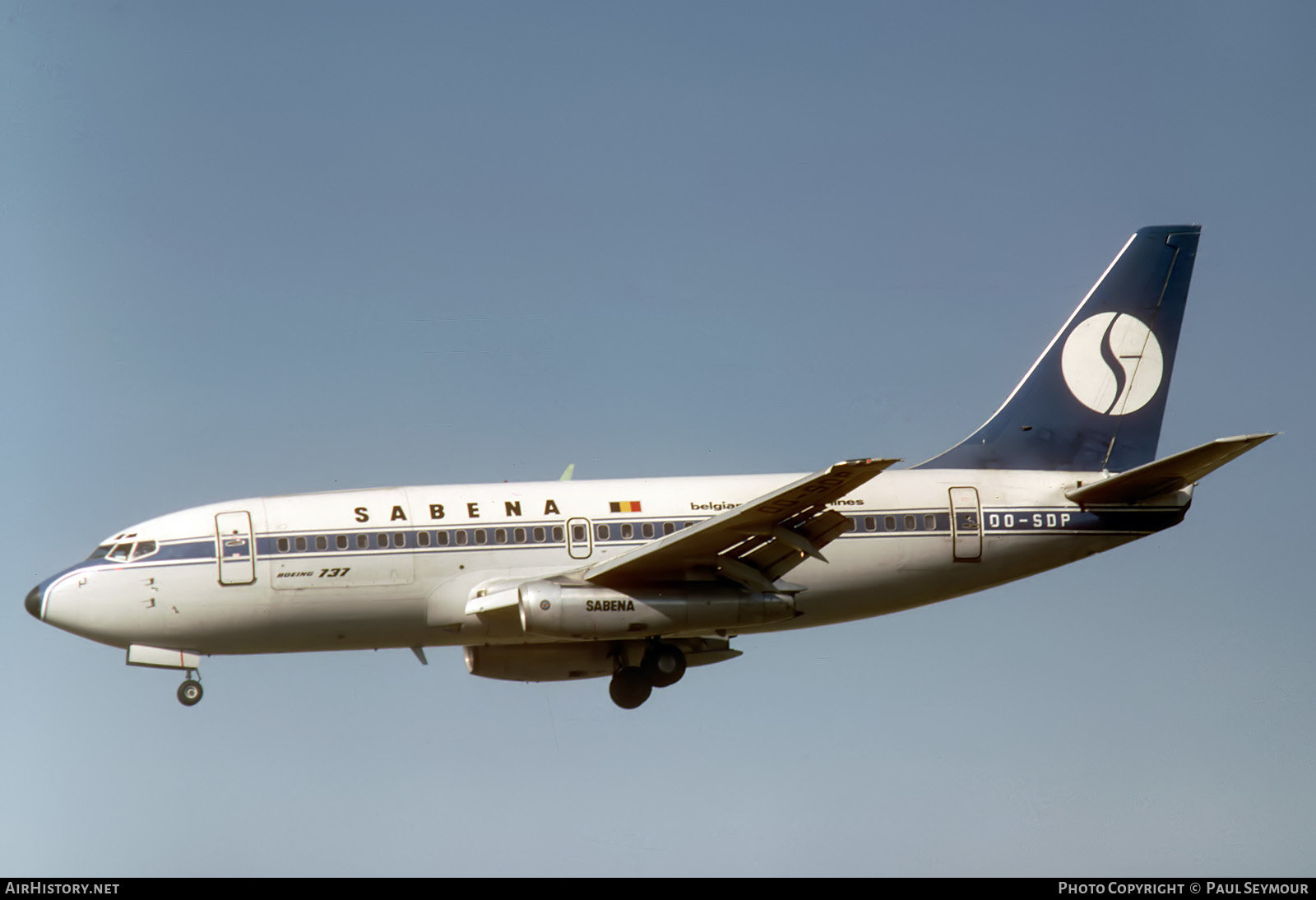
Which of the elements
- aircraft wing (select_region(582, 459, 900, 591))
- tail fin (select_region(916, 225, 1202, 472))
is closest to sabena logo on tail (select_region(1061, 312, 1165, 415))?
tail fin (select_region(916, 225, 1202, 472))

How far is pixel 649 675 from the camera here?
34.6 meters

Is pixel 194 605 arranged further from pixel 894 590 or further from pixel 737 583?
pixel 894 590

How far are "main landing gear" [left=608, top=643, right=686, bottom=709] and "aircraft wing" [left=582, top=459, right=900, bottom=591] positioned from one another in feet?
9.74

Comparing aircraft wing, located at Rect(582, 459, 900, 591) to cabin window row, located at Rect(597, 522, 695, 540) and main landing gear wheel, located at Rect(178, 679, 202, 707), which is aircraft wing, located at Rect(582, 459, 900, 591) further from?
main landing gear wheel, located at Rect(178, 679, 202, 707)

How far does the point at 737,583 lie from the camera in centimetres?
3222

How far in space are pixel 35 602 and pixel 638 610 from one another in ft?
41.7

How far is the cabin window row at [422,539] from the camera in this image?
32.3m

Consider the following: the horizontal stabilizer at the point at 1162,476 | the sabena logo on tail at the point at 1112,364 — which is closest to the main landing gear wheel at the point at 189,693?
the horizontal stabilizer at the point at 1162,476

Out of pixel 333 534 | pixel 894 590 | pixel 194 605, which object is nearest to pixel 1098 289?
pixel 894 590

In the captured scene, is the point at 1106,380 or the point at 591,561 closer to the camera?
the point at 591,561

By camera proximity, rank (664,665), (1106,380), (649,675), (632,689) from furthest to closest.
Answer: (1106,380) < (632,689) < (649,675) < (664,665)

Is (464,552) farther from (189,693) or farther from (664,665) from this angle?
(189,693)

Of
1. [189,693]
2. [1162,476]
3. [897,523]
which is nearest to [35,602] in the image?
[189,693]
